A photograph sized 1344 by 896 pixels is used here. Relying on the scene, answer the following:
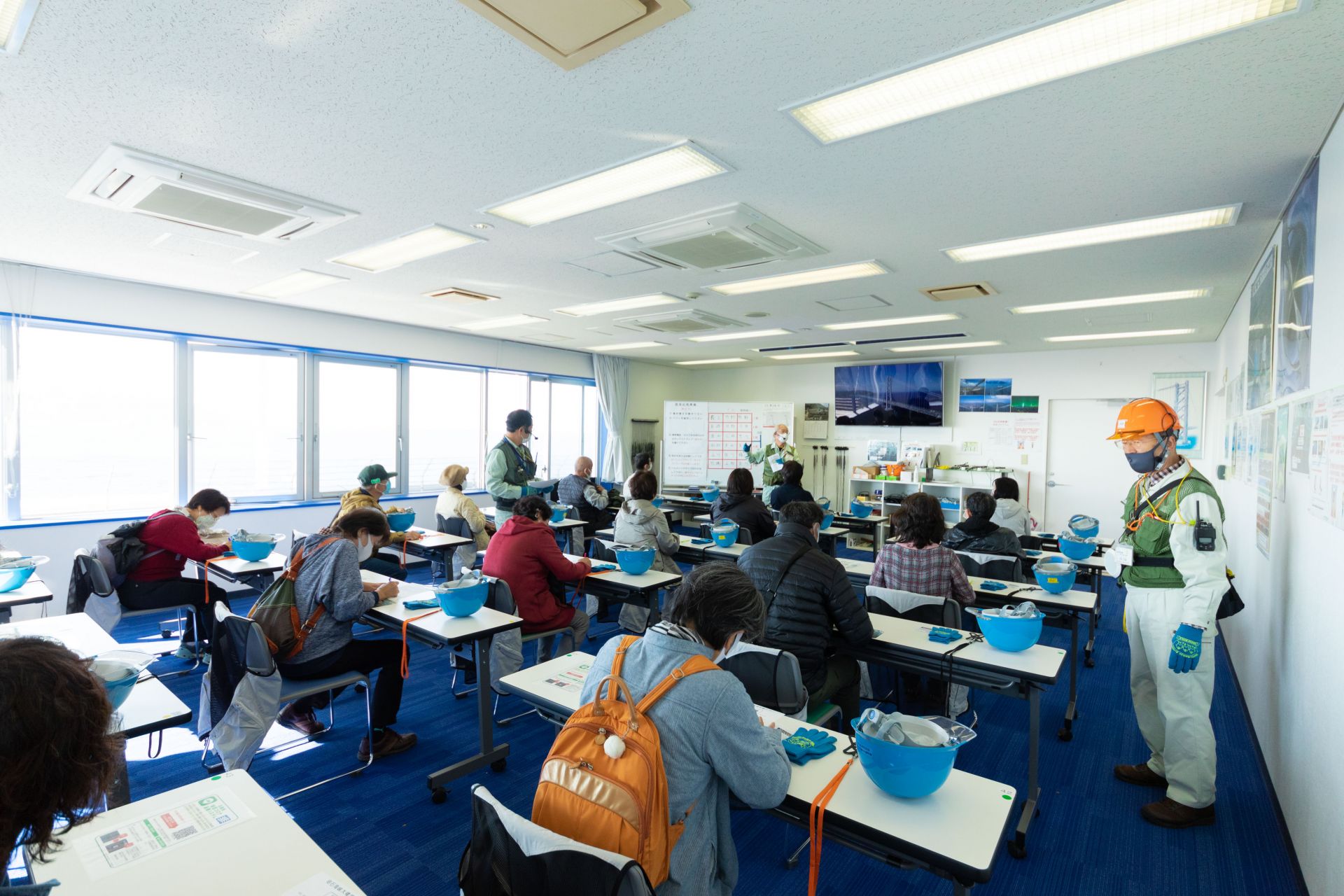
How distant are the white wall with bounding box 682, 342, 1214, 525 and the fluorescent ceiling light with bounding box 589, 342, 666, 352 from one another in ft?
9.06

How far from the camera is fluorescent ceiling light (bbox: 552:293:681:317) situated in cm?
543

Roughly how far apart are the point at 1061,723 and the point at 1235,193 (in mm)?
2694

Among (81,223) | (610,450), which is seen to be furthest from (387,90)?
(610,450)

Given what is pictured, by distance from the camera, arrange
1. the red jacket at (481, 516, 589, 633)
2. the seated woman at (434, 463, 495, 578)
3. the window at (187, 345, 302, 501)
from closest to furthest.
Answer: the red jacket at (481, 516, 589, 633)
the seated woman at (434, 463, 495, 578)
the window at (187, 345, 302, 501)

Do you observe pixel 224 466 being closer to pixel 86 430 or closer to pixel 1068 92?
pixel 86 430

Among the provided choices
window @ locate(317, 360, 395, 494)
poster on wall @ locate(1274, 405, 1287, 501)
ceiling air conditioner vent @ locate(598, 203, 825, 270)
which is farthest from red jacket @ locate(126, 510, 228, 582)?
poster on wall @ locate(1274, 405, 1287, 501)

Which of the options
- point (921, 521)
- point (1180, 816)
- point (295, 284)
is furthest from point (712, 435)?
point (1180, 816)

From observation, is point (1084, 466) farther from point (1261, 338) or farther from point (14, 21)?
point (14, 21)

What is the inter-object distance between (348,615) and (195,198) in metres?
2.11

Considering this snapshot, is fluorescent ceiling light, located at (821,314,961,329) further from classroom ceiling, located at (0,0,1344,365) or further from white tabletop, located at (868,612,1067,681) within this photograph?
white tabletop, located at (868,612,1067,681)

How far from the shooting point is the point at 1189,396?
24.0 ft

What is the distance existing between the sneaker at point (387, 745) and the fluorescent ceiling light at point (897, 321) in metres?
5.16

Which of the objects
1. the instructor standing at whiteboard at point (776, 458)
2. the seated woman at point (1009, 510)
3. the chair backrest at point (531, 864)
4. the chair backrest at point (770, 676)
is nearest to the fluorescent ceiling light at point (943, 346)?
the instructor standing at whiteboard at point (776, 458)

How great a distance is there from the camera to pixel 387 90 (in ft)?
7.09
